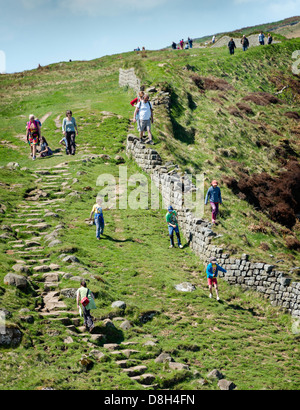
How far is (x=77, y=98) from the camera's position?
50125mm

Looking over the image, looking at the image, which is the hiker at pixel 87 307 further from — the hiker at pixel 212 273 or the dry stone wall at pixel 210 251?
the dry stone wall at pixel 210 251

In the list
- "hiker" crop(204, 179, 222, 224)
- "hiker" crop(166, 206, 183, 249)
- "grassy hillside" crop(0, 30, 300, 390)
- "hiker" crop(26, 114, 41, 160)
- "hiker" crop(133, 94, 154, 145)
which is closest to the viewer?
"grassy hillside" crop(0, 30, 300, 390)

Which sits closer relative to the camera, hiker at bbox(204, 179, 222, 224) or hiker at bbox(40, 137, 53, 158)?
hiker at bbox(204, 179, 222, 224)

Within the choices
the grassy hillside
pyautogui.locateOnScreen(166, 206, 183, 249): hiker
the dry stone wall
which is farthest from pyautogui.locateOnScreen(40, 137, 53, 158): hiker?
pyautogui.locateOnScreen(166, 206, 183, 249): hiker

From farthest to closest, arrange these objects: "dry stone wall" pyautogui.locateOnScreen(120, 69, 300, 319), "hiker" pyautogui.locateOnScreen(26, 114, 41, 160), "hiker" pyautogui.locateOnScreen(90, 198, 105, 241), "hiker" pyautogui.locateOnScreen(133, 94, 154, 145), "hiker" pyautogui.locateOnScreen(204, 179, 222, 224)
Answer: "hiker" pyautogui.locateOnScreen(26, 114, 41, 160) < "hiker" pyautogui.locateOnScreen(133, 94, 154, 145) < "hiker" pyautogui.locateOnScreen(204, 179, 222, 224) < "hiker" pyautogui.locateOnScreen(90, 198, 105, 241) < "dry stone wall" pyautogui.locateOnScreen(120, 69, 300, 319)

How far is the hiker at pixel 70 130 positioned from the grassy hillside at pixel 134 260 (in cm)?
95

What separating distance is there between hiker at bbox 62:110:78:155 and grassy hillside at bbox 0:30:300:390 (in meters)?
0.95

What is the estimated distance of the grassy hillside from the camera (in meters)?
13.3

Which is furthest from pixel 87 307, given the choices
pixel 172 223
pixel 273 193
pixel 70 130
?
pixel 273 193

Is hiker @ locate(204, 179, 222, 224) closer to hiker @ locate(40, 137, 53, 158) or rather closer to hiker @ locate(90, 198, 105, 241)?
hiker @ locate(90, 198, 105, 241)
